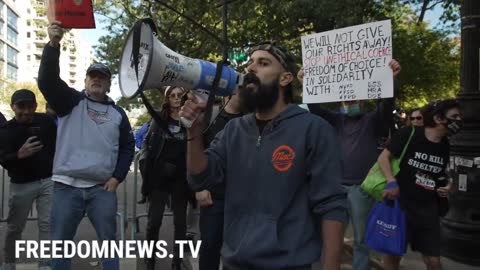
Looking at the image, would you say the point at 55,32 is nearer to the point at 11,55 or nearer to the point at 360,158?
the point at 360,158

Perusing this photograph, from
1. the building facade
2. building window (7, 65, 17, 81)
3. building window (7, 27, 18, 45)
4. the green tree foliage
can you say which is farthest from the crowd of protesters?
building window (7, 27, 18, 45)

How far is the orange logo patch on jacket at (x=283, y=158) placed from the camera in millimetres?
2295

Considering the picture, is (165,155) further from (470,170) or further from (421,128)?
(470,170)

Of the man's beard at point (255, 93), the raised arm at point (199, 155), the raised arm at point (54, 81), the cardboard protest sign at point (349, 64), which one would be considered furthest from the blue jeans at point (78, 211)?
the cardboard protest sign at point (349, 64)

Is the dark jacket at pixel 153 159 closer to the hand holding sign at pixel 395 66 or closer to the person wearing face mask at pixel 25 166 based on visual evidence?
the person wearing face mask at pixel 25 166

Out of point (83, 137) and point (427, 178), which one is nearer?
point (83, 137)

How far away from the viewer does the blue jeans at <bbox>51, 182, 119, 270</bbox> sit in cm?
391

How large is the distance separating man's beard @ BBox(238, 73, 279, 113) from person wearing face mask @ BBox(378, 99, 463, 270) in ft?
7.07

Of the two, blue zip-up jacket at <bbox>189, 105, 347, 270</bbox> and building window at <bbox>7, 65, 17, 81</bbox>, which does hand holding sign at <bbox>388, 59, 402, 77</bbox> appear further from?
building window at <bbox>7, 65, 17, 81</bbox>

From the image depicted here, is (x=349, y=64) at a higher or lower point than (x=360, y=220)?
higher

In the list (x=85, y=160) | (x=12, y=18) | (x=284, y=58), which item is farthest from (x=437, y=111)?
(x=12, y=18)

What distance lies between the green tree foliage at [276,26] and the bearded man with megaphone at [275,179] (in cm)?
638

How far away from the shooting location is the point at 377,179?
434cm

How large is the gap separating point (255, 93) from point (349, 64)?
8.98 feet
